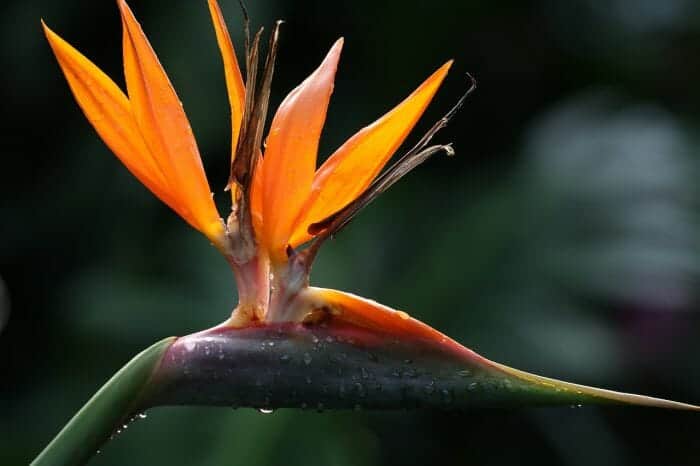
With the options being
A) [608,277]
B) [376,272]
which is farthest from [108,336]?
[608,277]

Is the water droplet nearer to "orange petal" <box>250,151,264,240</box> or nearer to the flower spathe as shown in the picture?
the flower spathe

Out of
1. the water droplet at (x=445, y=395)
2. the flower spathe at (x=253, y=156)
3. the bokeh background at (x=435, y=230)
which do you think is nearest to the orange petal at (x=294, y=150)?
the flower spathe at (x=253, y=156)

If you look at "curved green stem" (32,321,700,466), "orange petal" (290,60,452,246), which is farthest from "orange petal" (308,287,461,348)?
"orange petal" (290,60,452,246)

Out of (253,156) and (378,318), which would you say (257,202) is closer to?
(253,156)

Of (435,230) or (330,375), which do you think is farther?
(435,230)

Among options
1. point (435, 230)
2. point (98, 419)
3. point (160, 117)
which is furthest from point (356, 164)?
point (435, 230)

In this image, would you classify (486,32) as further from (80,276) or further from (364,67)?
(80,276)

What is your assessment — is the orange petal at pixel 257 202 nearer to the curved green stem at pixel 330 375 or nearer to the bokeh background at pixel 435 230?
the curved green stem at pixel 330 375
